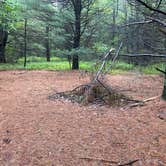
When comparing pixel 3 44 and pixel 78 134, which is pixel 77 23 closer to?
pixel 3 44

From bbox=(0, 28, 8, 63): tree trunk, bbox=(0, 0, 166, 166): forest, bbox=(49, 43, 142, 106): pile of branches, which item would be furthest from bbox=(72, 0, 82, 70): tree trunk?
bbox=(49, 43, 142, 106): pile of branches

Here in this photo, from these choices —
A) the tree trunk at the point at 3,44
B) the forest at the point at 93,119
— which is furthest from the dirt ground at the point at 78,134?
the tree trunk at the point at 3,44

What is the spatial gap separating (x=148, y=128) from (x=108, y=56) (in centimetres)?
266

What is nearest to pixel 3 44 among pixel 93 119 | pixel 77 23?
pixel 77 23

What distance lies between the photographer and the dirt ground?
3.61 metres

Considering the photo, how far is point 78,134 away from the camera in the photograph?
14.5 feet

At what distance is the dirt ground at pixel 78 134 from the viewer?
3.61m

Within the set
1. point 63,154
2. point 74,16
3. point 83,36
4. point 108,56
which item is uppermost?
point 74,16

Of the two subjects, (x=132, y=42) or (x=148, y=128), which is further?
(x=132, y=42)

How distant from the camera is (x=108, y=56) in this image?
22.3ft

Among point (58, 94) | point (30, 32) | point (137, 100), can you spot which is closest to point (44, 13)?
point (30, 32)

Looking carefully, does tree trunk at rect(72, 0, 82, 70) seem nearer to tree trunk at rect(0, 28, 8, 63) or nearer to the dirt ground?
tree trunk at rect(0, 28, 8, 63)

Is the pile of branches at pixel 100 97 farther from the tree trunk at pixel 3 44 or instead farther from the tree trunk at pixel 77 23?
the tree trunk at pixel 3 44

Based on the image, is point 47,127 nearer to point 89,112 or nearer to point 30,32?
point 89,112
